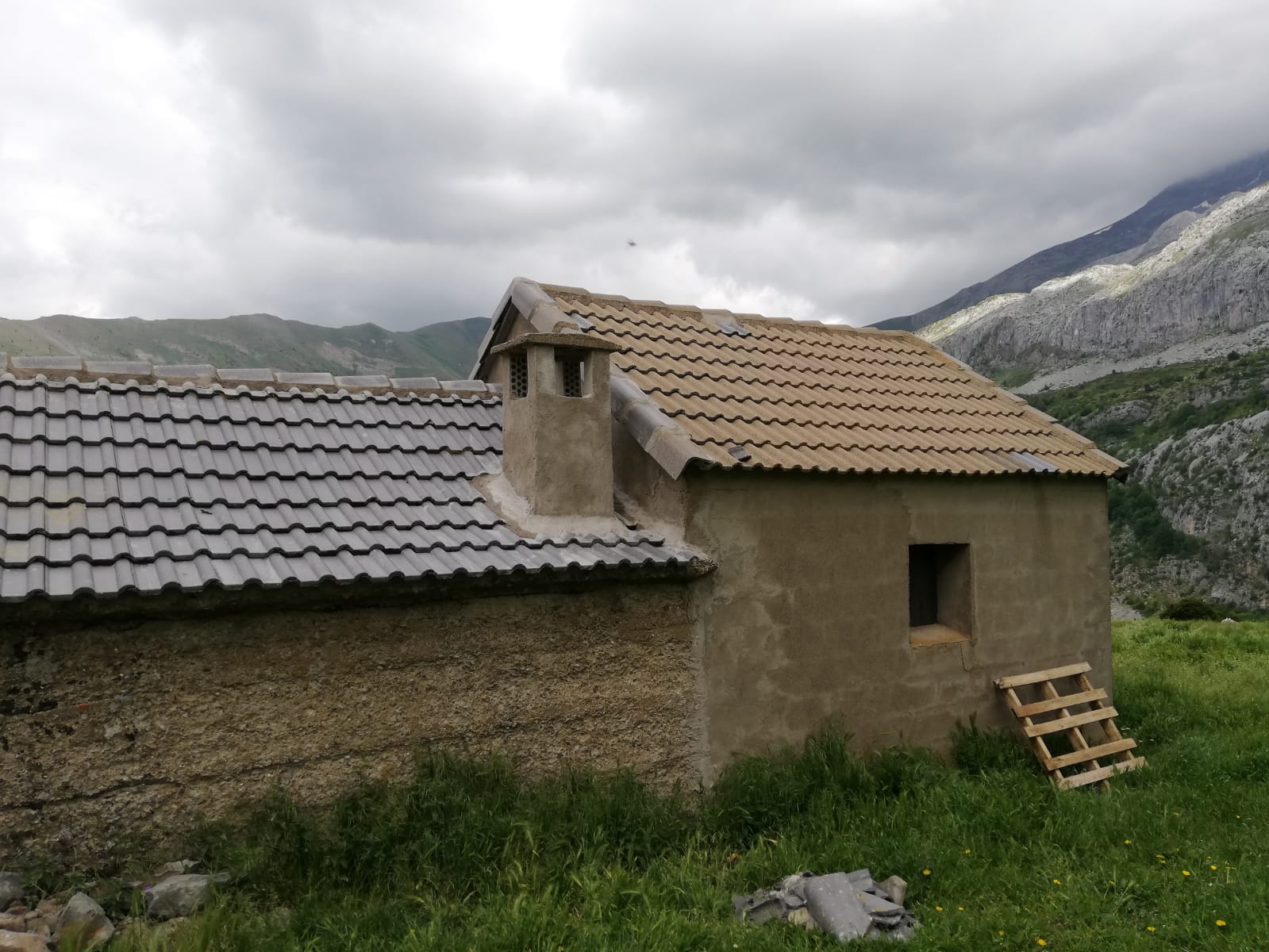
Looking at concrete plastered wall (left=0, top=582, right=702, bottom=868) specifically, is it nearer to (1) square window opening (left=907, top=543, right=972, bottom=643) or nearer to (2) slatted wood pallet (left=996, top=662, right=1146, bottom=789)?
(1) square window opening (left=907, top=543, right=972, bottom=643)

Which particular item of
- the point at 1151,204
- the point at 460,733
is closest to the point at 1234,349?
the point at 460,733

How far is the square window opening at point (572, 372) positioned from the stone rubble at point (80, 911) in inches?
155

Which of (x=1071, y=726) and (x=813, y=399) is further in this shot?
(x=813, y=399)

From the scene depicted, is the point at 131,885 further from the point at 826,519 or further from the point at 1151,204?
the point at 1151,204

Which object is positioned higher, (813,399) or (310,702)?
(813,399)

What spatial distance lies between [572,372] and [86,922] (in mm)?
4557

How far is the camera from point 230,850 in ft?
15.0

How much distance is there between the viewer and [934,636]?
7.65m

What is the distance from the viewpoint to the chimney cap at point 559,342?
6387mm

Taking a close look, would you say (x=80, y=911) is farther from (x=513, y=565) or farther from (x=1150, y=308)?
(x=1150, y=308)

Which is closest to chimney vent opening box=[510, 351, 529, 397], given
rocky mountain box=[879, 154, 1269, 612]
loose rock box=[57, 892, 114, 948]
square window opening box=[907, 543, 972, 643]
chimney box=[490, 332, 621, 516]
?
chimney box=[490, 332, 621, 516]

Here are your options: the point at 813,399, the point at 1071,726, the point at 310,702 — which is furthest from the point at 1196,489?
the point at 310,702

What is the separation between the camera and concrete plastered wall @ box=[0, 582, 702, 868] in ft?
14.5

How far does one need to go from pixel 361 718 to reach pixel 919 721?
4.70m
